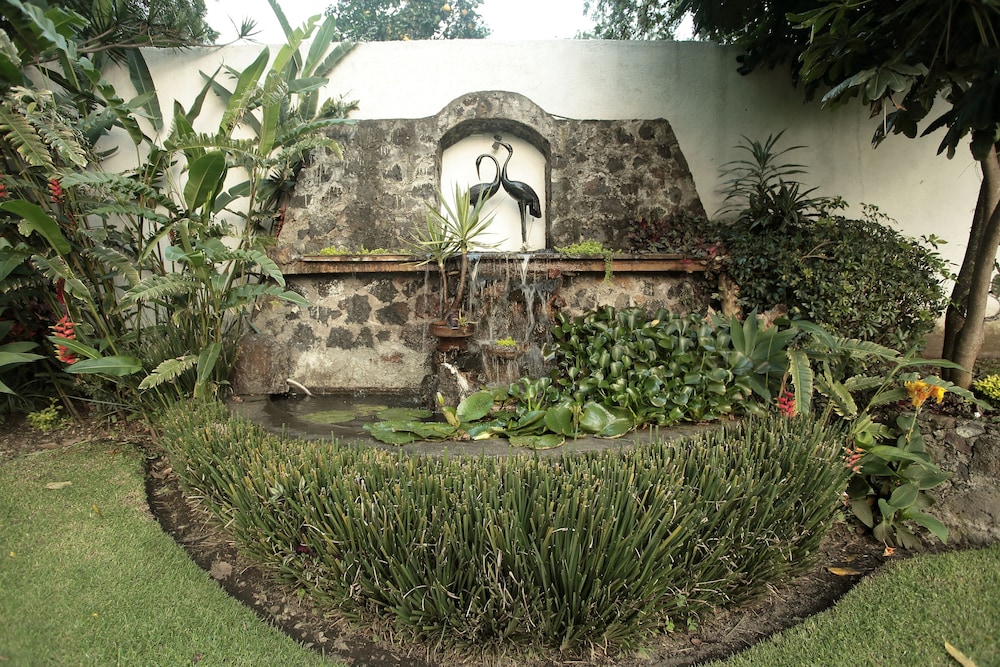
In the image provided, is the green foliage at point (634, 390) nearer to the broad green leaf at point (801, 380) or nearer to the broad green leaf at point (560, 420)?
the broad green leaf at point (560, 420)

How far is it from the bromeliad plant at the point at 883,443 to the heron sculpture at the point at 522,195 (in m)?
2.57

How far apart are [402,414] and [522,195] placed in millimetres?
2346

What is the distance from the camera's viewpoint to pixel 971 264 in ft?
12.9

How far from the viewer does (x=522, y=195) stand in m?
4.99

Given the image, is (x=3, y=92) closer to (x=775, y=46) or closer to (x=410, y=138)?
(x=410, y=138)

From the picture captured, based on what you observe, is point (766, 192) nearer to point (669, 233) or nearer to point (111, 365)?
point (669, 233)

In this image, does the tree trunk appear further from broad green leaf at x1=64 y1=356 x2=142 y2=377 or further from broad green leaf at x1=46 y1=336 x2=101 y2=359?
broad green leaf at x1=46 y1=336 x2=101 y2=359

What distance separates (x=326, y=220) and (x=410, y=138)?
1.04 m

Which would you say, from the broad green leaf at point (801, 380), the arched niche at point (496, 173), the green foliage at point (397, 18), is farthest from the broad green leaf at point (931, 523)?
the green foliage at point (397, 18)

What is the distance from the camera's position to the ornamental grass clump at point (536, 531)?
6.42 ft

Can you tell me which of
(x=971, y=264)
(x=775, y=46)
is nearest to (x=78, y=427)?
(x=775, y=46)

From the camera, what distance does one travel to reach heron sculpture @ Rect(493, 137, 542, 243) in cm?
499

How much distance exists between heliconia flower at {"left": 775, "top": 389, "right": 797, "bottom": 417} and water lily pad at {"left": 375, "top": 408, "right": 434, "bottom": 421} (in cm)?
191

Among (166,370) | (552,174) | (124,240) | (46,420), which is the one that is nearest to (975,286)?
(552,174)
